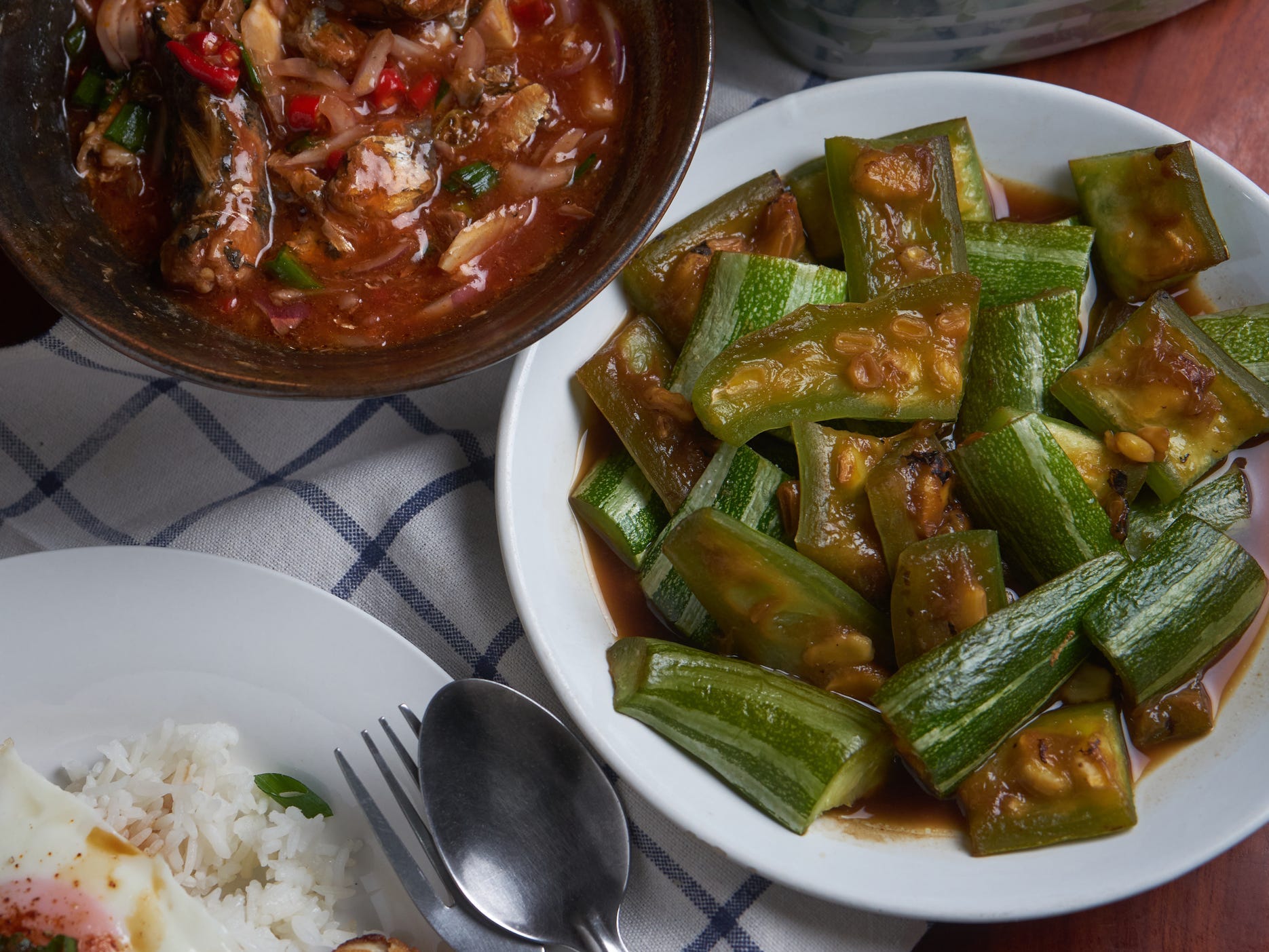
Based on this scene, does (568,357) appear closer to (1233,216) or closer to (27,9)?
(27,9)

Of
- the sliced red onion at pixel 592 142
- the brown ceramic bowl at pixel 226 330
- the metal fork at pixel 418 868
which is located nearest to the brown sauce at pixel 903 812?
the metal fork at pixel 418 868

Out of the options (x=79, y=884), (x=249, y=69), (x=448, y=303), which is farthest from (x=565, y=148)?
(x=79, y=884)

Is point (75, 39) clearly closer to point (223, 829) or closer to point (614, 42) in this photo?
point (614, 42)

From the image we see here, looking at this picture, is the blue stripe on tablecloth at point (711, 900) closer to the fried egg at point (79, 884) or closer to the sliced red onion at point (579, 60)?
the fried egg at point (79, 884)

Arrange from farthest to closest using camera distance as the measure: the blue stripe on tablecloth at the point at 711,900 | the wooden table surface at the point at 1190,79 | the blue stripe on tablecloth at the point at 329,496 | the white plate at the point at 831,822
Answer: the wooden table surface at the point at 1190,79, the blue stripe on tablecloth at the point at 329,496, the blue stripe on tablecloth at the point at 711,900, the white plate at the point at 831,822

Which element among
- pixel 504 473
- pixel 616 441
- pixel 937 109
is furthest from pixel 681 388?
pixel 937 109

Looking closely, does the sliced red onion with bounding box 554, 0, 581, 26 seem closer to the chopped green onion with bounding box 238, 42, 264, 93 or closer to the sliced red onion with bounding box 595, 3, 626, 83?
the sliced red onion with bounding box 595, 3, 626, 83
